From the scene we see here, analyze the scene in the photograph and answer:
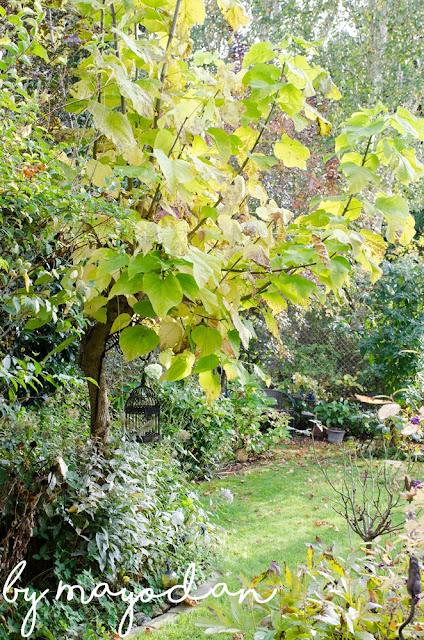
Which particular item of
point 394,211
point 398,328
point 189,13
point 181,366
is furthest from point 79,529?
point 398,328

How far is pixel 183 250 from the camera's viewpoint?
119 centimetres

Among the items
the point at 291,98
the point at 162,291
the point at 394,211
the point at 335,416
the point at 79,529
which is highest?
the point at 291,98

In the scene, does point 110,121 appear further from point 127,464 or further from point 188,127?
point 127,464

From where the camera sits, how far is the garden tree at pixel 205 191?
1334mm

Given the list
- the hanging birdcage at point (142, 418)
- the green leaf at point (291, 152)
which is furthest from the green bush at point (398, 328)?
the green leaf at point (291, 152)

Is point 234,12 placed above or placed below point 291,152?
above

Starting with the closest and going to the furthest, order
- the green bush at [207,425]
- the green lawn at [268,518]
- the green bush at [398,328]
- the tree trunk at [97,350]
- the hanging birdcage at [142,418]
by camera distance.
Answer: the tree trunk at [97,350]
the green lawn at [268,518]
the hanging birdcage at [142,418]
the green bush at [207,425]
the green bush at [398,328]

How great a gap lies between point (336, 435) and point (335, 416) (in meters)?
0.27

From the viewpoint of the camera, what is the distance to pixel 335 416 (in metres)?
7.49

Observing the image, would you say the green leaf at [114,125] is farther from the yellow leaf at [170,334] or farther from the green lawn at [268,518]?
the green lawn at [268,518]

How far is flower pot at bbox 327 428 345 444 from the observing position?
729 centimetres

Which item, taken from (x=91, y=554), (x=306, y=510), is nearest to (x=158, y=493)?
(x=91, y=554)

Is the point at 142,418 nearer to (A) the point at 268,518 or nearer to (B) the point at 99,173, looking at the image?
(A) the point at 268,518

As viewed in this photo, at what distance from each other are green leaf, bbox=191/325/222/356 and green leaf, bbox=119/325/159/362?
12 cm
